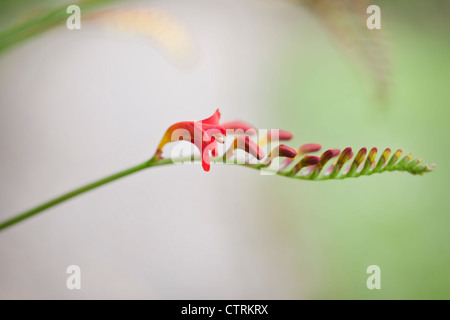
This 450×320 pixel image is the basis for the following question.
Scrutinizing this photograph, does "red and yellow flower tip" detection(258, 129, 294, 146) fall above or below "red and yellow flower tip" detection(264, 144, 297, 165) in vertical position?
above

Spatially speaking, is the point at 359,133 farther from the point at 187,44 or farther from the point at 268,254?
the point at 187,44

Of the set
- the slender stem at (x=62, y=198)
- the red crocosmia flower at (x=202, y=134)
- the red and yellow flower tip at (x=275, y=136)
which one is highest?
the red and yellow flower tip at (x=275, y=136)

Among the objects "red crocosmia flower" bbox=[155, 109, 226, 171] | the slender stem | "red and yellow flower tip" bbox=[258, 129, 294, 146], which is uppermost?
"red and yellow flower tip" bbox=[258, 129, 294, 146]
